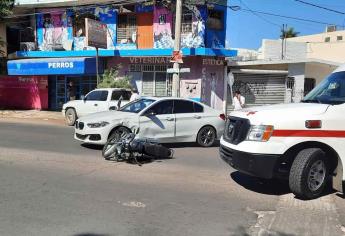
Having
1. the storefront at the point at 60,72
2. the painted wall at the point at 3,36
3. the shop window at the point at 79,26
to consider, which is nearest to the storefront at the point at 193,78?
the storefront at the point at 60,72

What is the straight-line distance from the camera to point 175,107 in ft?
43.1

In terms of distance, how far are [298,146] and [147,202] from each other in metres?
2.54

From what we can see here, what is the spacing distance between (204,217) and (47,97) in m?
24.9

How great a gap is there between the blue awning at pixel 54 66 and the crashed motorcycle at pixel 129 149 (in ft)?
52.7

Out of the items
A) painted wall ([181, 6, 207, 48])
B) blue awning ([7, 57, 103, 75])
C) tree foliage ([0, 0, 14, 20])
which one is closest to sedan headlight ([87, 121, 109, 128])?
painted wall ([181, 6, 207, 48])

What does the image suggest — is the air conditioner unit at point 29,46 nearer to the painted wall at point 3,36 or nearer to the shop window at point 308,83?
the painted wall at point 3,36

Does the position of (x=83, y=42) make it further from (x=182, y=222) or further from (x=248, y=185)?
(x=182, y=222)

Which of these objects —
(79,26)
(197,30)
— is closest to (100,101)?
(197,30)

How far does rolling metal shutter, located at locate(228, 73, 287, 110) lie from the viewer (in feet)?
82.5

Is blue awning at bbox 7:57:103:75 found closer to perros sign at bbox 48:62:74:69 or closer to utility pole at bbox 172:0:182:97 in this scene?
perros sign at bbox 48:62:74:69

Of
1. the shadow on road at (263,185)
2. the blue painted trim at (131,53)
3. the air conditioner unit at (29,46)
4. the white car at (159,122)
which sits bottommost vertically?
the shadow on road at (263,185)

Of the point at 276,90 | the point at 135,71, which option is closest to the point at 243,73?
the point at 276,90

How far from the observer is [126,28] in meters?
26.4

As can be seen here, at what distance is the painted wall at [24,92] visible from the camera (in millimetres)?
29531
